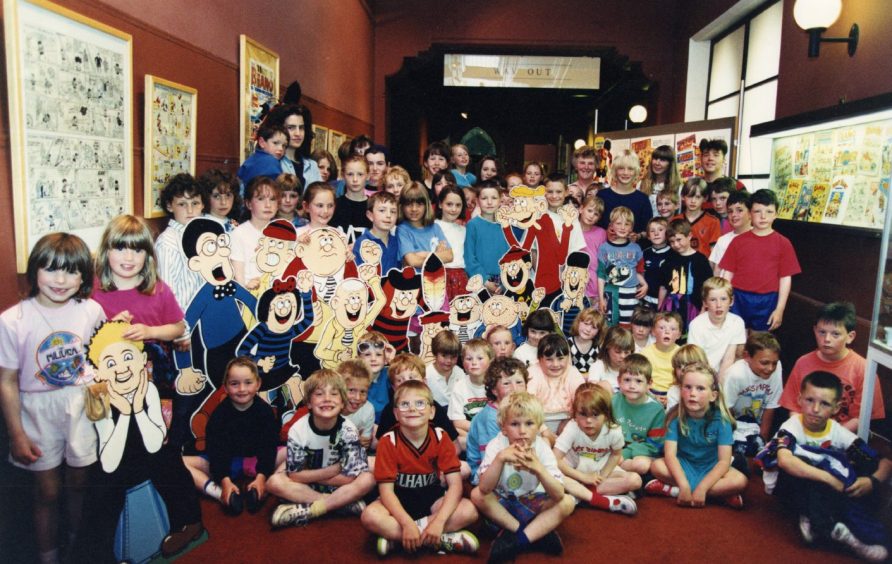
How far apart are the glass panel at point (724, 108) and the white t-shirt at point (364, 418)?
549 centimetres

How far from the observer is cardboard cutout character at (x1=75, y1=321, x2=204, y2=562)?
6.70 feet

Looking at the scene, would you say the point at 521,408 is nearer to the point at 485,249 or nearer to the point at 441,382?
the point at 441,382

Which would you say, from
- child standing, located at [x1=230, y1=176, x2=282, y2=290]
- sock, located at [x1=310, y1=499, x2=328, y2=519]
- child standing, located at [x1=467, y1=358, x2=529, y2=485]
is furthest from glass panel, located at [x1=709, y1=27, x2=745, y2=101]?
sock, located at [x1=310, y1=499, x2=328, y2=519]

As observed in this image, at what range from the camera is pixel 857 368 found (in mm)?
2891

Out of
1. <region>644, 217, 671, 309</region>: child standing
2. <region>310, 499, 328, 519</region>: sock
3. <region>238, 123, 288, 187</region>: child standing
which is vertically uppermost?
<region>238, 123, 288, 187</region>: child standing

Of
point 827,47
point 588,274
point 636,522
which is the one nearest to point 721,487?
point 636,522

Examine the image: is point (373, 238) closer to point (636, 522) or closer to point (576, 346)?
point (576, 346)

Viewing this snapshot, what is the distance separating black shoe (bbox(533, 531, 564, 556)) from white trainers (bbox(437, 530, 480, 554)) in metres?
0.23

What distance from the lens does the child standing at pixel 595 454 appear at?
9.22 ft

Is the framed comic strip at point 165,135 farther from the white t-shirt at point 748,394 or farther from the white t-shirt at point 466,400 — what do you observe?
the white t-shirt at point 748,394

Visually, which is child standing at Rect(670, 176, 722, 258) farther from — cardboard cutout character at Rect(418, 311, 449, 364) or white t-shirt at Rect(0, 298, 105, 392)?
white t-shirt at Rect(0, 298, 105, 392)

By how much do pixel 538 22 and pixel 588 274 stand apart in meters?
5.96

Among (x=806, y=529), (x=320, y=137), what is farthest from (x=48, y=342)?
(x=320, y=137)

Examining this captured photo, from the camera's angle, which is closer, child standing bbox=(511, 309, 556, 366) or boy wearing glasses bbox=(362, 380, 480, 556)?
boy wearing glasses bbox=(362, 380, 480, 556)
